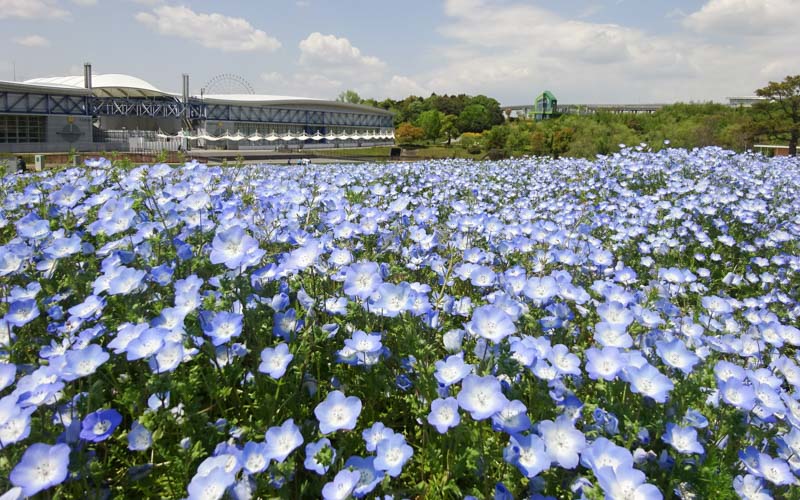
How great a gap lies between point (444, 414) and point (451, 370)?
0.63ft

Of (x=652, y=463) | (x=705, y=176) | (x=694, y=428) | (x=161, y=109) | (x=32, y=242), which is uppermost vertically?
(x=161, y=109)

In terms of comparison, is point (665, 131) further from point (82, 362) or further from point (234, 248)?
point (82, 362)

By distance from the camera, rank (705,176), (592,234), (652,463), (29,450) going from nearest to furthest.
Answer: (29,450)
(652,463)
(592,234)
(705,176)

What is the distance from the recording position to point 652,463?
153 cm

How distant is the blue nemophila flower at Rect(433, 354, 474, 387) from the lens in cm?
163

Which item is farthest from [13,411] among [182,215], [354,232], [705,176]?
[705,176]

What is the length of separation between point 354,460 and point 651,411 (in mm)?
1003

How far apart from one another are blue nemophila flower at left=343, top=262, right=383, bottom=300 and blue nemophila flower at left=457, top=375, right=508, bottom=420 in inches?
23.7

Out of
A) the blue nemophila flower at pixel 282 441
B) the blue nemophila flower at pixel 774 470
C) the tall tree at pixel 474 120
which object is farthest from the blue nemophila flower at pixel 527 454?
the tall tree at pixel 474 120

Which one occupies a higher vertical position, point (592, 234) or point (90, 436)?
point (592, 234)

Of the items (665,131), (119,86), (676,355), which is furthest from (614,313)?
(119,86)

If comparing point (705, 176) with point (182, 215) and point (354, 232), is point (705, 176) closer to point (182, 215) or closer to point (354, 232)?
point (354, 232)

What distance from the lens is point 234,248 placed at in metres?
1.89

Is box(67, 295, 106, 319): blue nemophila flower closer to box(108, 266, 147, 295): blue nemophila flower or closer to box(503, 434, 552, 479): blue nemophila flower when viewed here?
box(108, 266, 147, 295): blue nemophila flower
